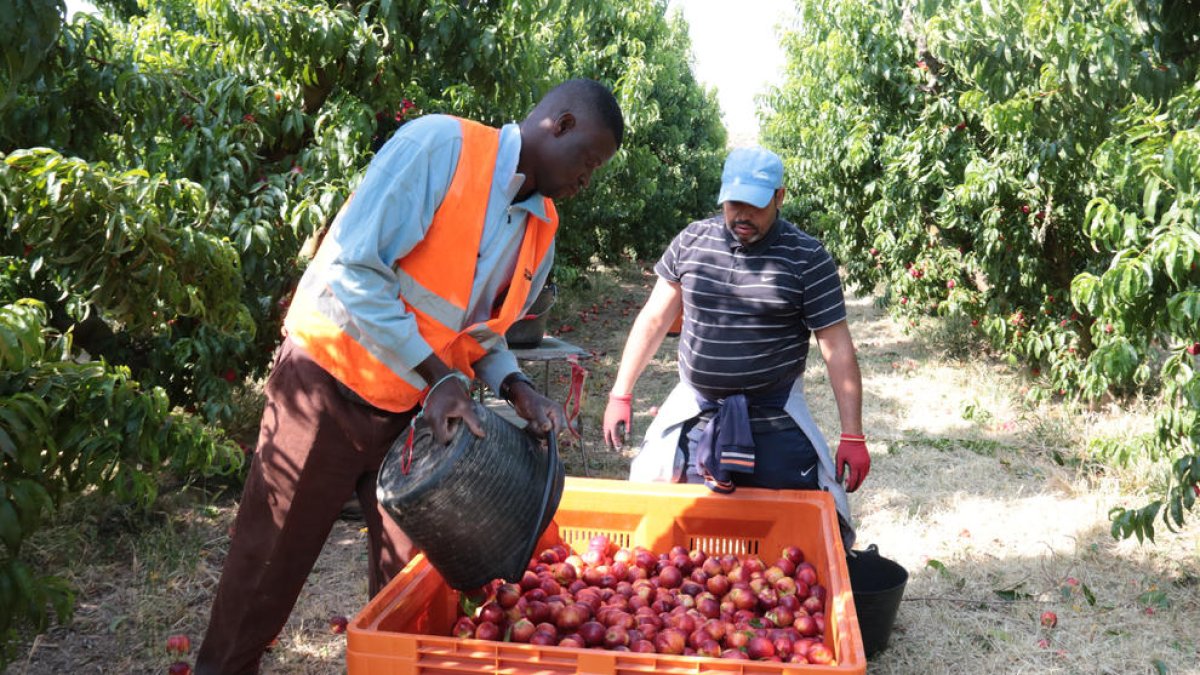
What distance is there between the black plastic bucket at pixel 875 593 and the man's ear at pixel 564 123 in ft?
6.03

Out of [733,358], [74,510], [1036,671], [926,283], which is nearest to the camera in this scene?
[733,358]

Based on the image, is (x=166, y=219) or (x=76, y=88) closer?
(x=166, y=219)

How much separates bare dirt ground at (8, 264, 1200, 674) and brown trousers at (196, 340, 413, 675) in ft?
3.62

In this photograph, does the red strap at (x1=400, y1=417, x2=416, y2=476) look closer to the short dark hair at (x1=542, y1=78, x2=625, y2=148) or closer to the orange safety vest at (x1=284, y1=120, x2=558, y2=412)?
the orange safety vest at (x1=284, y1=120, x2=558, y2=412)

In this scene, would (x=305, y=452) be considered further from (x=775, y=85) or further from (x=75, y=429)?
(x=775, y=85)

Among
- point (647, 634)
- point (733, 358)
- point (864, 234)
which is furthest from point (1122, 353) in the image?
point (864, 234)

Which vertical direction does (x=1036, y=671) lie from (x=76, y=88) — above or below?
below

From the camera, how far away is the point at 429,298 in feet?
6.76

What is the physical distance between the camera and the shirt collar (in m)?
2.13

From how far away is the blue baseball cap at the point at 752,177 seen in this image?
2854 millimetres

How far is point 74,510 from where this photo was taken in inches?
169

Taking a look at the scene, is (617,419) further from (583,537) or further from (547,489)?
(547,489)

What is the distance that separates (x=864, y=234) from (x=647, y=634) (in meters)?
10.2

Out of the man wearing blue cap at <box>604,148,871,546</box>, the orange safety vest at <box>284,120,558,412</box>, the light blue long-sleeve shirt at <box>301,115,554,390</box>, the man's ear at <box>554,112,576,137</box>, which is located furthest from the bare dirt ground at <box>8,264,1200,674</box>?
the man's ear at <box>554,112,576,137</box>
